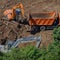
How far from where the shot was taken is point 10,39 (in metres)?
30.2

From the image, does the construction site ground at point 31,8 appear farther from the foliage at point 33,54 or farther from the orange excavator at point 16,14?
the foliage at point 33,54

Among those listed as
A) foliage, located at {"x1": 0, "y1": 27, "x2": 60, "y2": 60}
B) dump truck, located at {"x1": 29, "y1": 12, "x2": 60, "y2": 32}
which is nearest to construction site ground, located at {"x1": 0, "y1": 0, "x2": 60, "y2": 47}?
dump truck, located at {"x1": 29, "y1": 12, "x2": 60, "y2": 32}

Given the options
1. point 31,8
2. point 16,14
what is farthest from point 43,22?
point 31,8

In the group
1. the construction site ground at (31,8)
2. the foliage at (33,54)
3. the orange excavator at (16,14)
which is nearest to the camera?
the foliage at (33,54)

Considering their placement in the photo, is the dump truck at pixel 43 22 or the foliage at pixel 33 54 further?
the dump truck at pixel 43 22

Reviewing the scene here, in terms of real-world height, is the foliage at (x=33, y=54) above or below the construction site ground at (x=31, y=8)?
above

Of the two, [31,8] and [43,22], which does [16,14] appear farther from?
[31,8]

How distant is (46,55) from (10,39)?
10.6 meters

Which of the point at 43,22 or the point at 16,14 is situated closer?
the point at 43,22

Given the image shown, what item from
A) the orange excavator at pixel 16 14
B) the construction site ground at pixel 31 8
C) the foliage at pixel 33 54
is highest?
the foliage at pixel 33 54

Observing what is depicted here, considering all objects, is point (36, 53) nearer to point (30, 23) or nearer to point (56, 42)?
point (56, 42)

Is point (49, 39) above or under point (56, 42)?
under

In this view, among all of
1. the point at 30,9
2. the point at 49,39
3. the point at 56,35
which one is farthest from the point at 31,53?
the point at 30,9

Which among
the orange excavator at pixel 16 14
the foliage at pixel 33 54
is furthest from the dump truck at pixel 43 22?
the foliage at pixel 33 54
